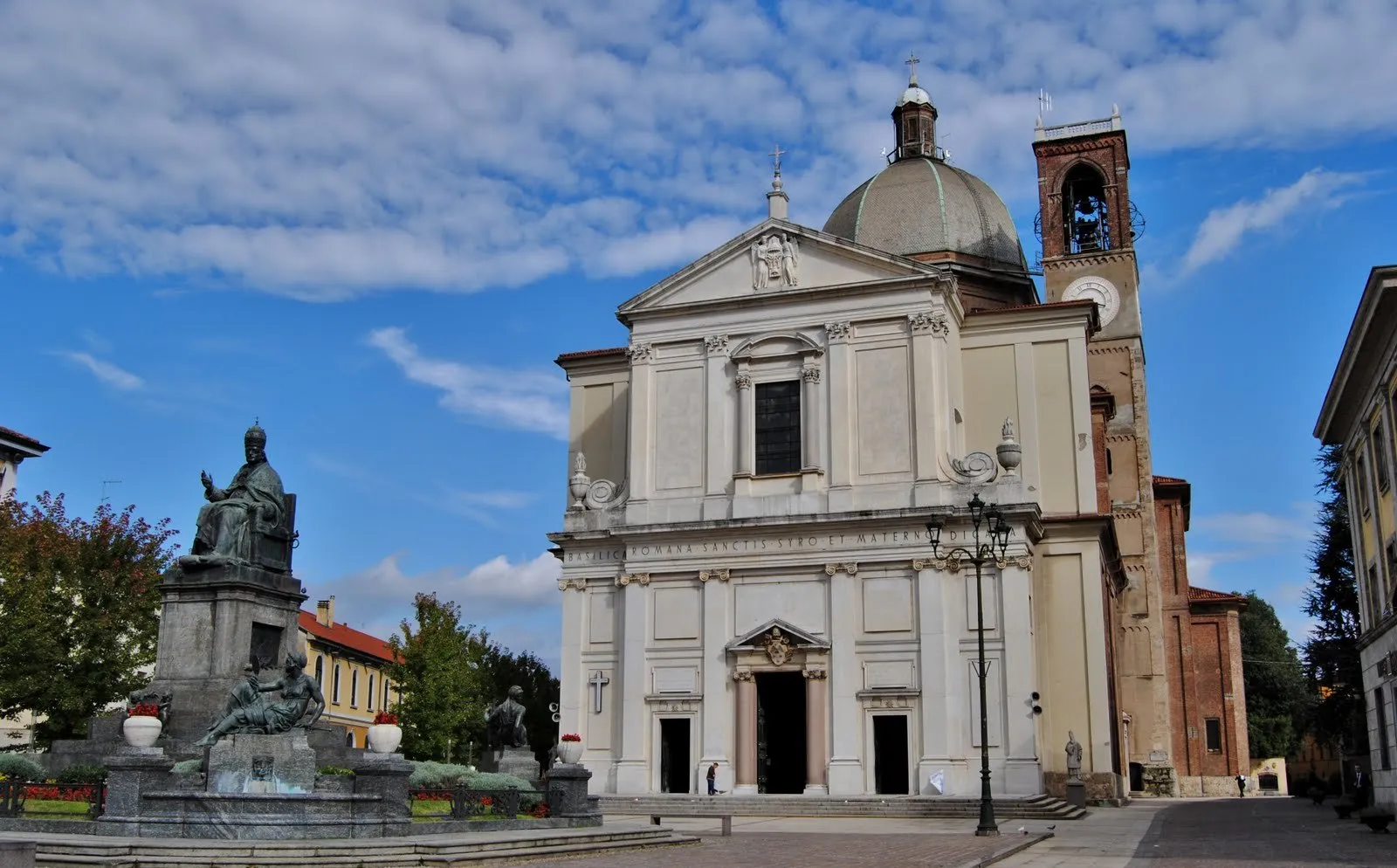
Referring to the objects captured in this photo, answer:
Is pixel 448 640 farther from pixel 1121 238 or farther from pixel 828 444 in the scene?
pixel 1121 238

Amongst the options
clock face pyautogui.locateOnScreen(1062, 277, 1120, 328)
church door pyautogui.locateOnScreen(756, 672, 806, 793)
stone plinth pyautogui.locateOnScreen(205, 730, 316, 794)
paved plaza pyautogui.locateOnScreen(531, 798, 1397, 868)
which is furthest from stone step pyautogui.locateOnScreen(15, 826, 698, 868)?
clock face pyautogui.locateOnScreen(1062, 277, 1120, 328)

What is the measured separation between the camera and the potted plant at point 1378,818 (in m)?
24.5

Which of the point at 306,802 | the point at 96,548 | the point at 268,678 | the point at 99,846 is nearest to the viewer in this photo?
the point at 99,846

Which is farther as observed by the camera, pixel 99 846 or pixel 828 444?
pixel 828 444

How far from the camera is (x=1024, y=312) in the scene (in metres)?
39.9

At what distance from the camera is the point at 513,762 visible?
81.5 feet

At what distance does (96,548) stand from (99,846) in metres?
18.4

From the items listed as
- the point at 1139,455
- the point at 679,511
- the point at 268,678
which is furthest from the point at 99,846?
the point at 1139,455

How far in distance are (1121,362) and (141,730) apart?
151ft

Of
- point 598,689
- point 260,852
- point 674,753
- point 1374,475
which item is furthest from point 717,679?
point 260,852

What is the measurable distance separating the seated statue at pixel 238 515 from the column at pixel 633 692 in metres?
17.9

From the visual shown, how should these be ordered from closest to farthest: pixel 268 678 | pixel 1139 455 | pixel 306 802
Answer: pixel 306 802
pixel 268 678
pixel 1139 455

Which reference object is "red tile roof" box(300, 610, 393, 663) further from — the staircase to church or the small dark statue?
the small dark statue

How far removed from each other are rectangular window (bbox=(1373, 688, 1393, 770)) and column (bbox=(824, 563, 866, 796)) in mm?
12364
